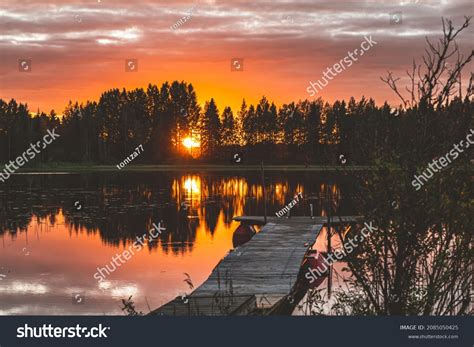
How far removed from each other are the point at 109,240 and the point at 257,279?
1788 centimetres

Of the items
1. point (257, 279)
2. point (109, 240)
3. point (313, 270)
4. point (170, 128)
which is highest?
point (170, 128)

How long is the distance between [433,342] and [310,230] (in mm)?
21835

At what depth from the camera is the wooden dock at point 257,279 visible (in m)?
13.8

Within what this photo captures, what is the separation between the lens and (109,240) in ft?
115

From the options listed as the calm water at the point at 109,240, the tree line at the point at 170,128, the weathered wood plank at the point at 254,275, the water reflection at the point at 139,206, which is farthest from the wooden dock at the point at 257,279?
the tree line at the point at 170,128

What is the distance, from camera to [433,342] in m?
8.44

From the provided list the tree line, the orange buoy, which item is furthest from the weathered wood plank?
the tree line

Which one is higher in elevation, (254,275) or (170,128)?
(170,128)

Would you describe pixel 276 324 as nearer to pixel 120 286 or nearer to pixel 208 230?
pixel 120 286

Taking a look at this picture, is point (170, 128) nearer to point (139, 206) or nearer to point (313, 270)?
point (139, 206)

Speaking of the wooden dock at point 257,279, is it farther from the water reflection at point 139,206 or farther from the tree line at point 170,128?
the tree line at point 170,128

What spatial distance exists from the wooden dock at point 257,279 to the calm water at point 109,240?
2365 mm

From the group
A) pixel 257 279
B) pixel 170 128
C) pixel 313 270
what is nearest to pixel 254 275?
pixel 257 279

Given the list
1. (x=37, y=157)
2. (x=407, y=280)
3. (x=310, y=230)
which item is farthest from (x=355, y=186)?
(x=37, y=157)
